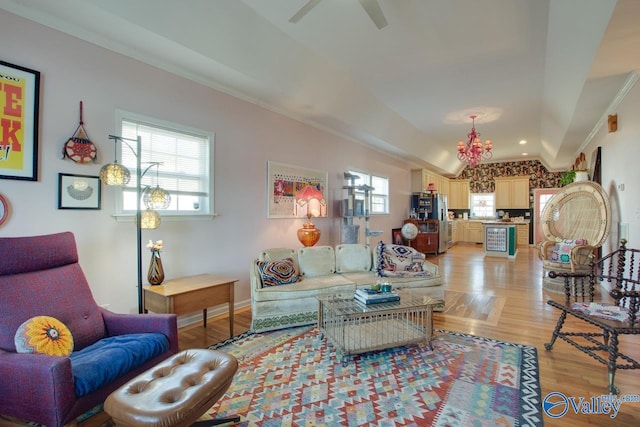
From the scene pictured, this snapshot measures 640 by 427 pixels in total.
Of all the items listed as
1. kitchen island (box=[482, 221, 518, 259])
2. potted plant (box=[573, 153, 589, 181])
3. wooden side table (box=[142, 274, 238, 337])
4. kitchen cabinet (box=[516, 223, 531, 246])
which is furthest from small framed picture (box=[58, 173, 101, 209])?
kitchen cabinet (box=[516, 223, 531, 246])

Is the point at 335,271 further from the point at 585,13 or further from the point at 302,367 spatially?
the point at 585,13

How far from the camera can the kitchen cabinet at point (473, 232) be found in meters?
10.9

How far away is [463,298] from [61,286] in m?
4.38

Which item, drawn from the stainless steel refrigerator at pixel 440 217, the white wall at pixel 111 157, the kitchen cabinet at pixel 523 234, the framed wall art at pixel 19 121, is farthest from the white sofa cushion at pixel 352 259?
the kitchen cabinet at pixel 523 234

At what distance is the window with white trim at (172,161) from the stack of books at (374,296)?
1.96m

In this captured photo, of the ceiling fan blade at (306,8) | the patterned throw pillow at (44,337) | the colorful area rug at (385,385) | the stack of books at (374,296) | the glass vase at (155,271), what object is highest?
the ceiling fan blade at (306,8)

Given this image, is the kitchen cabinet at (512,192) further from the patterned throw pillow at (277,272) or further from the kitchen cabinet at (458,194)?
the patterned throw pillow at (277,272)

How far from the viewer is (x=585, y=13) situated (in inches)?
96.4

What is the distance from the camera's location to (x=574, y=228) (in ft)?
17.3

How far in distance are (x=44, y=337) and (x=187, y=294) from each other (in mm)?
1115

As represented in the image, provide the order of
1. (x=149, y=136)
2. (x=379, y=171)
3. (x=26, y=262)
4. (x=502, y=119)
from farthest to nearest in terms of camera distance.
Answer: (x=379, y=171), (x=502, y=119), (x=149, y=136), (x=26, y=262)

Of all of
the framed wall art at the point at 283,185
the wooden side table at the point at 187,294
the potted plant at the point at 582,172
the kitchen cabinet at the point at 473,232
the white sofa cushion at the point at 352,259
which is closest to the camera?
the wooden side table at the point at 187,294

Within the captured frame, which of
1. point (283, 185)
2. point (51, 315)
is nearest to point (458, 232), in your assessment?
point (283, 185)

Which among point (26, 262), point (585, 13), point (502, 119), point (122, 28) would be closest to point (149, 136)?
point (122, 28)
